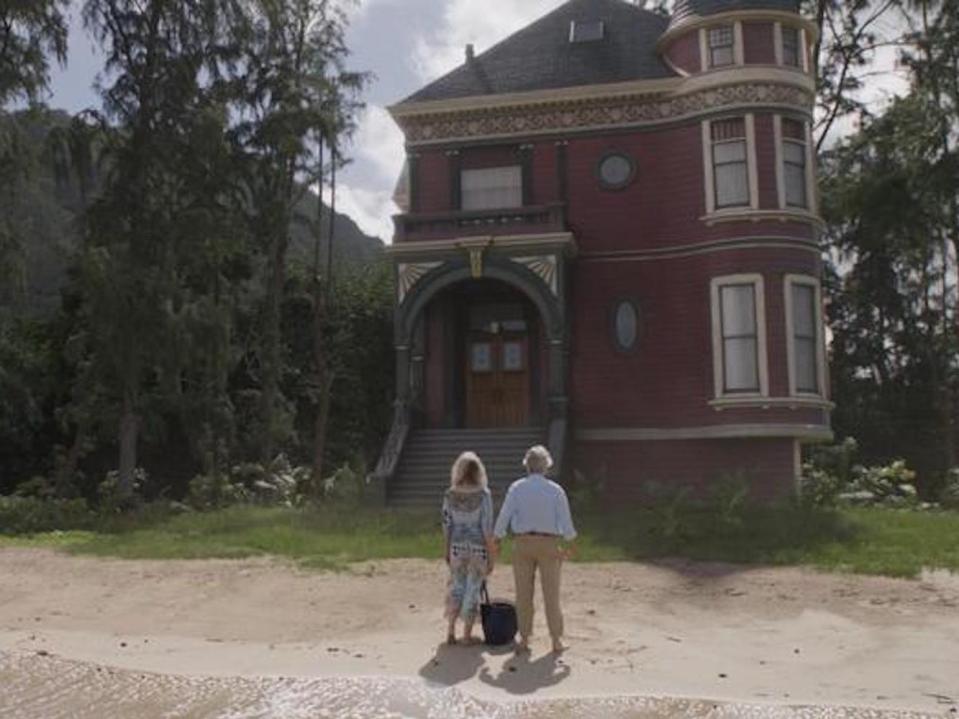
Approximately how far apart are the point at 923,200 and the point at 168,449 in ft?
73.4

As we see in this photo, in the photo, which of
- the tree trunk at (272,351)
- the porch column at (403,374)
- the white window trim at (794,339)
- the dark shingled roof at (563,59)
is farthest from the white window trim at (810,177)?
the tree trunk at (272,351)

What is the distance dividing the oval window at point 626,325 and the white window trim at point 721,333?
1.96 meters

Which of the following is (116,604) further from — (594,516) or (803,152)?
(803,152)

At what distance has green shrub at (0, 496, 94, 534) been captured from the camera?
21641 mm

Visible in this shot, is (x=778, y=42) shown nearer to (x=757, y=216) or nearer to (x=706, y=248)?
(x=757, y=216)

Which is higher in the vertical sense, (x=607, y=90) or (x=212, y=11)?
(x=212, y=11)

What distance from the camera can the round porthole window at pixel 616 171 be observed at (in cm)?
2506

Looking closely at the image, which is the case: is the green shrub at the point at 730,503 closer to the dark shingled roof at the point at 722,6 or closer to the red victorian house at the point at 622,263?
the red victorian house at the point at 622,263

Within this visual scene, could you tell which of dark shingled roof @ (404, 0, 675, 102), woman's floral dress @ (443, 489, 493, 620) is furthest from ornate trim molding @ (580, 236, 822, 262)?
woman's floral dress @ (443, 489, 493, 620)

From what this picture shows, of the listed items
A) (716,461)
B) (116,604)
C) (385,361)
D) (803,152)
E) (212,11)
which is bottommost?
(116,604)

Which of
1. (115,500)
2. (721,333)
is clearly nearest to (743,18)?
(721,333)

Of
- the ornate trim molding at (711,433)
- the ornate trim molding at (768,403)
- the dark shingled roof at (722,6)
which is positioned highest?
the dark shingled roof at (722,6)

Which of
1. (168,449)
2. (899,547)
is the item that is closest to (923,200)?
(899,547)

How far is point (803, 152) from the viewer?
23.9 m
